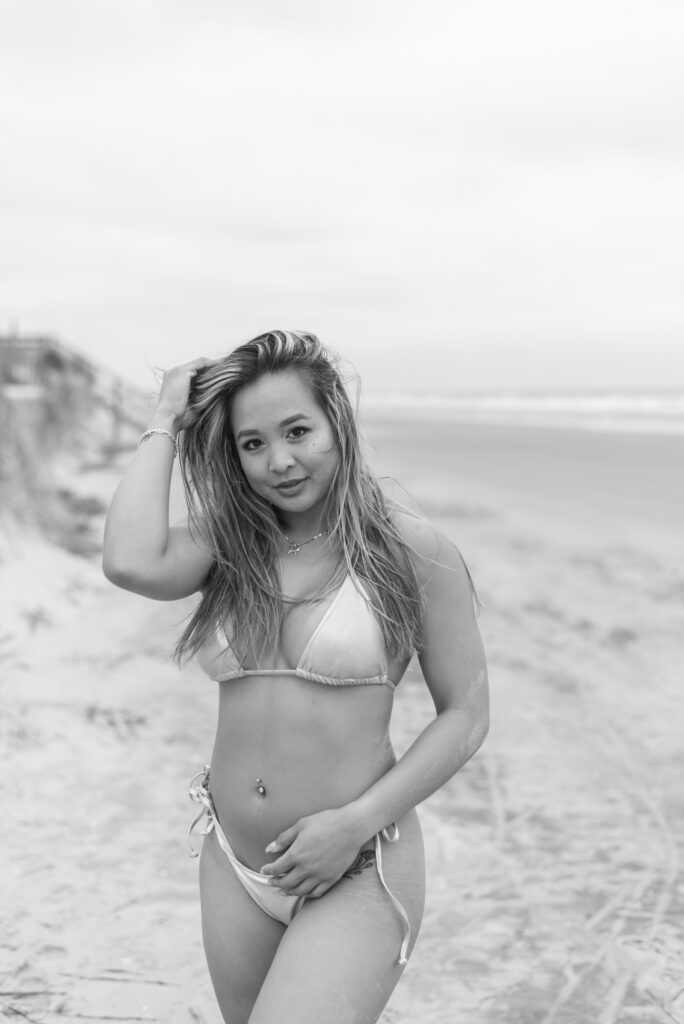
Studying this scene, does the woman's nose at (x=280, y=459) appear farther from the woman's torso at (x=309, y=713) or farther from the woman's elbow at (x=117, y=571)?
the woman's elbow at (x=117, y=571)

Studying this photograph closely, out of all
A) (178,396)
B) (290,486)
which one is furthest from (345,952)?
(178,396)

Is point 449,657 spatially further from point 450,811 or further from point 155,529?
point 450,811

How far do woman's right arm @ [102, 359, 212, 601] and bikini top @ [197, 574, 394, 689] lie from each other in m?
0.28

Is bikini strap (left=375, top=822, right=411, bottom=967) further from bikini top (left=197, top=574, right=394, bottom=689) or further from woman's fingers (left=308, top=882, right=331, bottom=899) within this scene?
bikini top (left=197, top=574, right=394, bottom=689)

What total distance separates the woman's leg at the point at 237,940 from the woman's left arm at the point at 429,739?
192 mm

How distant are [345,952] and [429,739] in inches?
18.1

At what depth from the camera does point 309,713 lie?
2371mm

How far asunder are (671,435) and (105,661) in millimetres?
21737

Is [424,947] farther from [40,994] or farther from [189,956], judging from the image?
[40,994]

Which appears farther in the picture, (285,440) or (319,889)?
(285,440)

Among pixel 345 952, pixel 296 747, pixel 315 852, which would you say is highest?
pixel 296 747

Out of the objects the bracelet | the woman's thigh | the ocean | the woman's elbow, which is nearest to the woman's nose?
the bracelet

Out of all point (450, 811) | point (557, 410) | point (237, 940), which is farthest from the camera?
point (557, 410)

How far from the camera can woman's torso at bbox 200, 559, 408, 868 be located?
234cm
